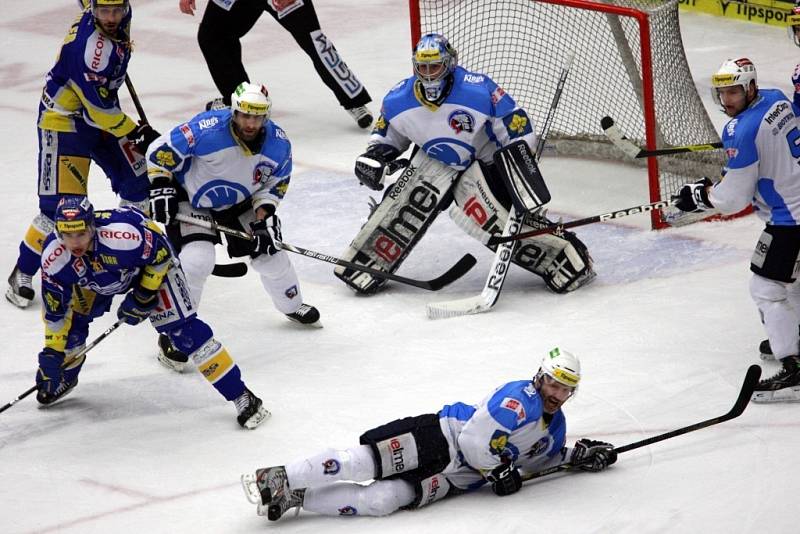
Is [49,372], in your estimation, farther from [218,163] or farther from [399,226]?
[399,226]

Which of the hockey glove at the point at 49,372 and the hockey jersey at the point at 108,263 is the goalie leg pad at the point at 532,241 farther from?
the hockey glove at the point at 49,372

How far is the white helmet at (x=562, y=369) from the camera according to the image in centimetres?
431

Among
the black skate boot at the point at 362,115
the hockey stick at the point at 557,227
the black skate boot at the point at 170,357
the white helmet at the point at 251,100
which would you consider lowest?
the black skate boot at the point at 362,115

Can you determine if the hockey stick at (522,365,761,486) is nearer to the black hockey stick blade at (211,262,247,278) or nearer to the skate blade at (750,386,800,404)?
the skate blade at (750,386,800,404)

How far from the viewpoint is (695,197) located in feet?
17.1

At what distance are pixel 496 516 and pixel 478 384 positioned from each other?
3.27 feet

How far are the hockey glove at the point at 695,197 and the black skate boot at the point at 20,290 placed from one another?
279cm

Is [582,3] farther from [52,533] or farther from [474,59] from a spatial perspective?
[52,533]

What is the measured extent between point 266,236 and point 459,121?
3.29 feet

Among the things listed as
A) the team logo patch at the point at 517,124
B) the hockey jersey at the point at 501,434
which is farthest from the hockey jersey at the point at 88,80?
the hockey jersey at the point at 501,434

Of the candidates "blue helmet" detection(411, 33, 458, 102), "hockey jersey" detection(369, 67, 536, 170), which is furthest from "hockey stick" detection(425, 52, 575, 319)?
"blue helmet" detection(411, 33, 458, 102)

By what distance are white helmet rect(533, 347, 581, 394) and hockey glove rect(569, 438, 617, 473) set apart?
335 mm

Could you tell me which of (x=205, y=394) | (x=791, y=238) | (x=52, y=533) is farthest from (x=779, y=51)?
(x=52, y=533)

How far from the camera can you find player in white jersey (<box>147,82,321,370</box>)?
5.58m
